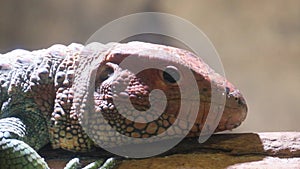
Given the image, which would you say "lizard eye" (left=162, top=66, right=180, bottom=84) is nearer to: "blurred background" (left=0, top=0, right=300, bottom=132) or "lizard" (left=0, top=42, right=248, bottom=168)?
"lizard" (left=0, top=42, right=248, bottom=168)

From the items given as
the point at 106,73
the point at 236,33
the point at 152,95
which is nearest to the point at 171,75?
the point at 152,95

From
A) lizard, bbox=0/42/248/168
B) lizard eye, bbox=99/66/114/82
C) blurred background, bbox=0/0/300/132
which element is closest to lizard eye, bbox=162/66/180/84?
lizard, bbox=0/42/248/168

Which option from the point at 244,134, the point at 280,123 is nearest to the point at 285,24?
the point at 280,123

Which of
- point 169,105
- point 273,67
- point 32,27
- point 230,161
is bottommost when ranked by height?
point 230,161

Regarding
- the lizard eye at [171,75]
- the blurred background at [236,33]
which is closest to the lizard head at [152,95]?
the lizard eye at [171,75]

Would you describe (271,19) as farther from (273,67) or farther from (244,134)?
(244,134)

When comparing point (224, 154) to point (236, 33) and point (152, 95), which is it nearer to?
point (152, 95)
